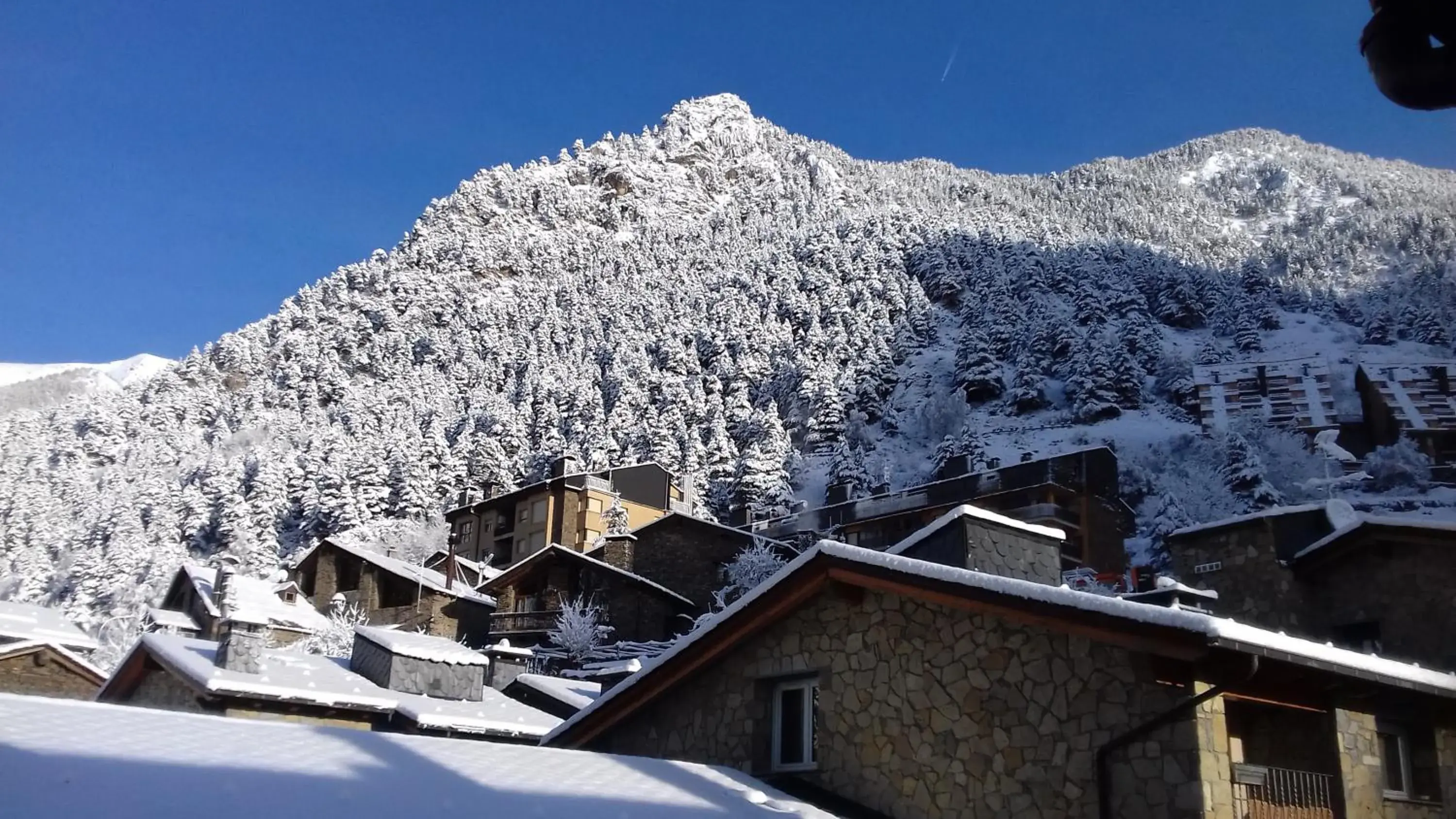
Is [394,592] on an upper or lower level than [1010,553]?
upper

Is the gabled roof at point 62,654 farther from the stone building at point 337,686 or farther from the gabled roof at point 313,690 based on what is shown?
the gabled roof at point 313,690

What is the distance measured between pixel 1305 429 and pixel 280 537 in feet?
209

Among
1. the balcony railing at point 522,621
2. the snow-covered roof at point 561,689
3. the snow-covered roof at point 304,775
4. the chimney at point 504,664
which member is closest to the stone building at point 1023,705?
the snow-covered roof at point 304,775

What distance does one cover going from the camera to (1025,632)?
1016 cm

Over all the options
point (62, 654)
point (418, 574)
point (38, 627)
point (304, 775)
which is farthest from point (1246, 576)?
point (418, 574)

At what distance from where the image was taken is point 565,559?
1625 inches

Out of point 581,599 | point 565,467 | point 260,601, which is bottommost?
point 260,601

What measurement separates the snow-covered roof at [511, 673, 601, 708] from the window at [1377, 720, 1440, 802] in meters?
12.7

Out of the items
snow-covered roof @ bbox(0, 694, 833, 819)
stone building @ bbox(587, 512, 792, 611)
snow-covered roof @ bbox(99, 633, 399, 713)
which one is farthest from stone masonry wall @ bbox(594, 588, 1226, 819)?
stone building @ bbox(587, 512, 792, 611)

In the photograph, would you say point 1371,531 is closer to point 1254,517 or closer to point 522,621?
point 1254,517

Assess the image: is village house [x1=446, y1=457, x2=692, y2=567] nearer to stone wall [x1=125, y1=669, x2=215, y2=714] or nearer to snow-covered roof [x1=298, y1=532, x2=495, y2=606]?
snow-covered roof [x1=298, y1=532, x2=495, y2=606]

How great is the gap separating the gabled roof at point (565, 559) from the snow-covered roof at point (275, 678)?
20.6 meters

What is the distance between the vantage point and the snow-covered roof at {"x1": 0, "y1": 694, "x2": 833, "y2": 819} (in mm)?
7637

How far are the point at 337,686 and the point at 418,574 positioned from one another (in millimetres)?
28203
